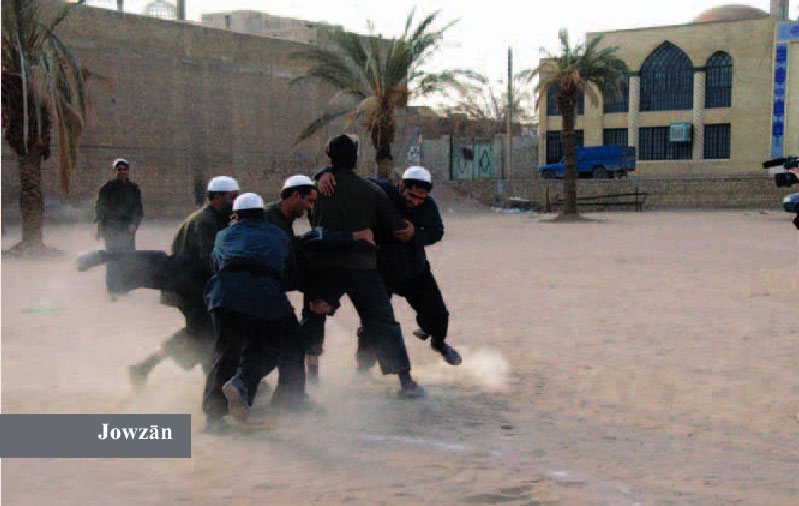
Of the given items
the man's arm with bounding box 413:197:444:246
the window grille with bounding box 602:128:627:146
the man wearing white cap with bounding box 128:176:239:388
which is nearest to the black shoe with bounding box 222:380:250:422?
the man wearing white cap with bounding box 128:176:239:388

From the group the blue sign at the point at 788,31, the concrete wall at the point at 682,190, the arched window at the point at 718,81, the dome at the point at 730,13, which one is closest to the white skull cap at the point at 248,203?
the concrete wall at the point at 682,190

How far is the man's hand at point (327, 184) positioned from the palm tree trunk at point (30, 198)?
1201 cm

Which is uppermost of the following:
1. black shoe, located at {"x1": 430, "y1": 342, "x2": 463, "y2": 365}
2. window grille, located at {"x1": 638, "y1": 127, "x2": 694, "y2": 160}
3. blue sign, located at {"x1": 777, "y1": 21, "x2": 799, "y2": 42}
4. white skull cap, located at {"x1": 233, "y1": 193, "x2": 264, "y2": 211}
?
blue sign, located at {"x1": 777, "y1": 21, "x2": 799, "y2": 42}

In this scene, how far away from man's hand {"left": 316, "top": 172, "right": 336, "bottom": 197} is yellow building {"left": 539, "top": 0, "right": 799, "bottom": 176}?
4144 cm

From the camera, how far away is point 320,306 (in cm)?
549

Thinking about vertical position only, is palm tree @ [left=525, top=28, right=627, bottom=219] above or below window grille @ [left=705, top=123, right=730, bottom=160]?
above

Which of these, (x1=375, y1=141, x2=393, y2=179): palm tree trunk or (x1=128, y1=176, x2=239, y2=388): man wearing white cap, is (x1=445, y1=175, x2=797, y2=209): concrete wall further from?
(x1=128, y1=176, x2=239, y2=388): man wearing white cap

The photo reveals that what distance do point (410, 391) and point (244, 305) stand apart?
1356 millimetres

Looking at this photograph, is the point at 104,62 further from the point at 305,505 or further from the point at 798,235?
the point at 305,505

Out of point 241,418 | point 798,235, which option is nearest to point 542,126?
point 798,235

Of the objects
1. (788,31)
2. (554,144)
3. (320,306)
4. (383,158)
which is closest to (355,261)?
(320,306)

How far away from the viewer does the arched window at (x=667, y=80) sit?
49531 mm

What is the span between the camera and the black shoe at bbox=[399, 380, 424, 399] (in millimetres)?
5582

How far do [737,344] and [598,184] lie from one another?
34.9m
